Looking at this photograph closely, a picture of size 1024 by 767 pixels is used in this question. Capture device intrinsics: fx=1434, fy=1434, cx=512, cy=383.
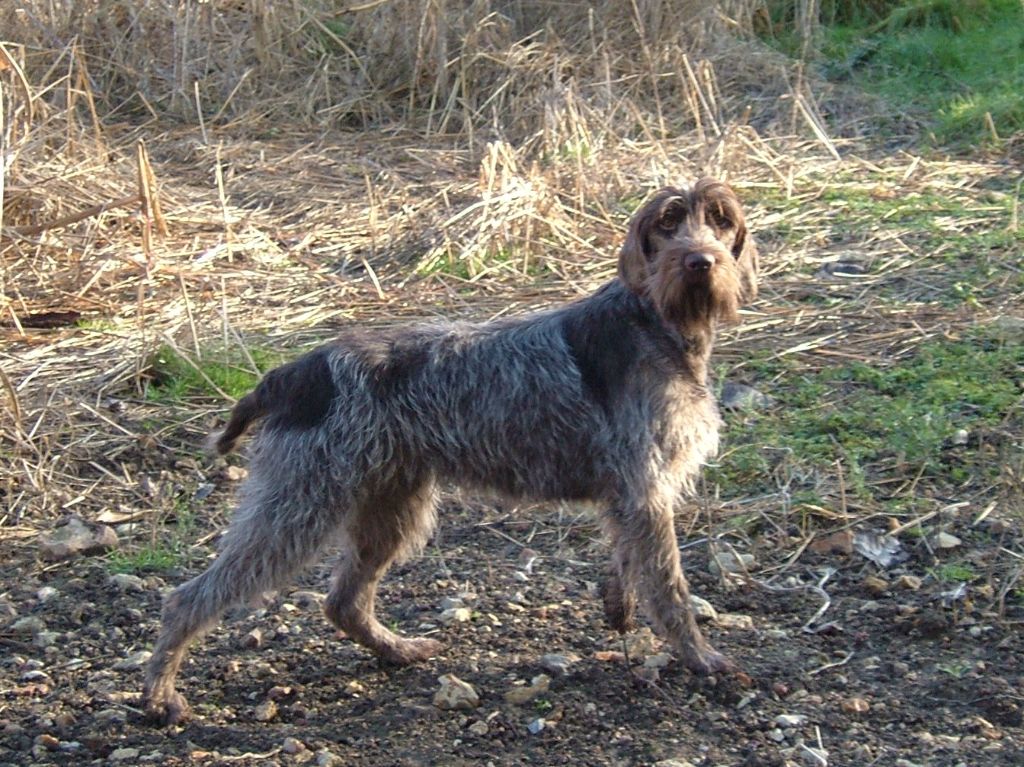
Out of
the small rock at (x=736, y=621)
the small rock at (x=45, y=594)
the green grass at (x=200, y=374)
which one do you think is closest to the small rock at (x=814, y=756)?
the small rock at (x=736, y=621)

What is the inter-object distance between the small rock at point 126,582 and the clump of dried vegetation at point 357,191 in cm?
57

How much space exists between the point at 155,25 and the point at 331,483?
8.41 meters

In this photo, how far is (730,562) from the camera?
6016 mm

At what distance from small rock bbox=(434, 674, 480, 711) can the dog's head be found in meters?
1.50

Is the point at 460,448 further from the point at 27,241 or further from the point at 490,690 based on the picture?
the point at 27,241

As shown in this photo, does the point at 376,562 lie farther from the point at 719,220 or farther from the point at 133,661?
the point at 719,220

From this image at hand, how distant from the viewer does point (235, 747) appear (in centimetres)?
486

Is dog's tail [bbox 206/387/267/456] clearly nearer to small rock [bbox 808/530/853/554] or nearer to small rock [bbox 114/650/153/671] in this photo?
small rock [bbox 114/650/153/671]

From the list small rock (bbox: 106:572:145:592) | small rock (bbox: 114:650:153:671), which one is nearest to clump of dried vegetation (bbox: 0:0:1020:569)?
small rock (bbox: 106:572:145:592)

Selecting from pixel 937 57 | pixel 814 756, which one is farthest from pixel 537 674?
pixel 937 57

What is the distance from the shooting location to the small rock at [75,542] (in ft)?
20.6

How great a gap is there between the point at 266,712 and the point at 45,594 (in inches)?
57.6

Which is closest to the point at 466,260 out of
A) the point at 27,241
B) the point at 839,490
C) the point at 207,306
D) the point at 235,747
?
the point at 207,306

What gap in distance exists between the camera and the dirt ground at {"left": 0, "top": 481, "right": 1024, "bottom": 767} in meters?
4.74
